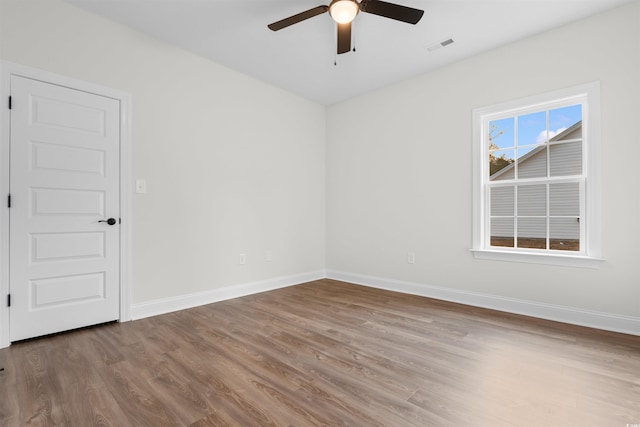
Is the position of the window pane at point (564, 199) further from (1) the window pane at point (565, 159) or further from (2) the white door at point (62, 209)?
(2) the white door at point (62, 209)

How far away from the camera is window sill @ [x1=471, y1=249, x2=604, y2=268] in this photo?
2740mm

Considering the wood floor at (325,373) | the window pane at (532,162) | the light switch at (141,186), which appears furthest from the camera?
the window pane at (532,162)

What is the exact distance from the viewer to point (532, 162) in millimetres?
3182

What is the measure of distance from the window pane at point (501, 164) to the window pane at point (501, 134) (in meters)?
0.07

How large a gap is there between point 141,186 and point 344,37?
7.70 feet

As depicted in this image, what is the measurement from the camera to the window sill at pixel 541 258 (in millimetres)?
2740

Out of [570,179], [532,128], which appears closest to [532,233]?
[570,179]

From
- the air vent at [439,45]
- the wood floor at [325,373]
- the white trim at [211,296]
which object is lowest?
the wood floor at [325,373]

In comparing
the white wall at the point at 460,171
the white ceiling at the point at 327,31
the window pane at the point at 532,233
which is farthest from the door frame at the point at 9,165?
the window pane at the point at 532,233

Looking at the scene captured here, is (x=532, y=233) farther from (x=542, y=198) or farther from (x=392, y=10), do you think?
(x=392, y=10)

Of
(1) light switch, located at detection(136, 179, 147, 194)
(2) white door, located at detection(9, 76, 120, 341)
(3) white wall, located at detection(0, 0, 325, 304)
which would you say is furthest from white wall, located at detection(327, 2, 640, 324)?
(2) white door, located at detection(9, 76, 120, 341)

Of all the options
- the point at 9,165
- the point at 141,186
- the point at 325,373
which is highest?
the point at 9,165

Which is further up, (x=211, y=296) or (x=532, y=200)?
(x=532, y=200)

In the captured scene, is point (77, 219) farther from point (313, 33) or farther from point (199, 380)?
point (313, 33)
